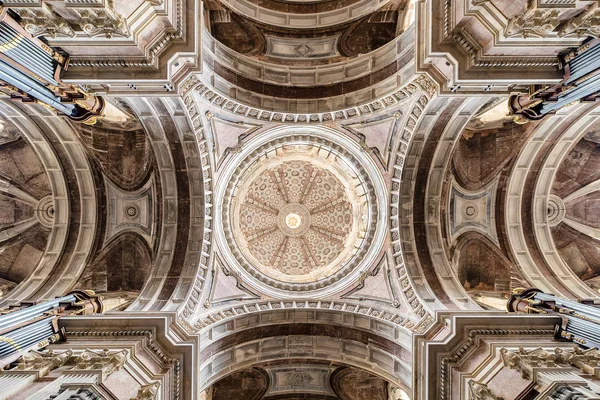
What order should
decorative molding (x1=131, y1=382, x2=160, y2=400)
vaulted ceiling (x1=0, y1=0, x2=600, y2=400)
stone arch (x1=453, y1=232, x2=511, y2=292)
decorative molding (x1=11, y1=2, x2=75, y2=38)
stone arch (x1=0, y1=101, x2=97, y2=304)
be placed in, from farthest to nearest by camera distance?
1. stone arch (x1=453, y1=232, x2=511, y2=292)
2. stone arch (x1=0, y1=101, x2=97, y2=304)
3. vaulted ceiling (x1=0, y1=0, x2=600, y2=400)
4. decorative molding (x1=131, y1=382, x2=160, y2=400)
5. decorative molding (x1=11, y1=2, x2=75, y2=38)

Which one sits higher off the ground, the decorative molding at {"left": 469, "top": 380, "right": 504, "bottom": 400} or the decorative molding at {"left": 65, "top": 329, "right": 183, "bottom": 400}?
the decorative molding at {"left": 65, "top": 329, "right": 183, "bottom": 400}

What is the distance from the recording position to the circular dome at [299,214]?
16.0 meters

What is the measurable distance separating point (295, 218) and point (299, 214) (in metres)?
0.34

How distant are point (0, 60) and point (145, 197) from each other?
9.09 m

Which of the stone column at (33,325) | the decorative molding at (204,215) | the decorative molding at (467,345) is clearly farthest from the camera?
the decorative molding at (204,215)

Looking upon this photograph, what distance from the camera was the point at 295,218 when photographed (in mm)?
20266

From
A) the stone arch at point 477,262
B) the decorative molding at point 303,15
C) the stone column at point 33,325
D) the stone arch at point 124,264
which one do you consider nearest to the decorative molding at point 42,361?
the stone column at point 33,325

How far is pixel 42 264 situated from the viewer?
53.2 ft

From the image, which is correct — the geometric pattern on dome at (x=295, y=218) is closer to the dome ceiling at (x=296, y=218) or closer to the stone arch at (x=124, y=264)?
the dome ceiling at (x=296, y=218)

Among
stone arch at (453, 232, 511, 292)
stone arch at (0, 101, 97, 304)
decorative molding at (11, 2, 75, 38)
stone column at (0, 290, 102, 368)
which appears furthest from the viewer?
stone arch at (453, 232, 511, 292)

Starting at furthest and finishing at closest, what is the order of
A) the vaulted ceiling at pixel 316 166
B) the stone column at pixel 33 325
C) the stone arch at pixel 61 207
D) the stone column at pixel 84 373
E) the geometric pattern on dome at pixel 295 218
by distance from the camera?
the geometric pattern on dome at pixel 295 218
the stone arch at pixel 61 207
the vaulted ceiling at pixel 316 166
the stone column at pixel 33 325
the stone column at pixel 84 373

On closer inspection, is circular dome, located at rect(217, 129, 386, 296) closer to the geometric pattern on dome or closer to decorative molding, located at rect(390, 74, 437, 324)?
the geometric pattern on dome

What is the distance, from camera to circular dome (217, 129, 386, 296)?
52.5ft

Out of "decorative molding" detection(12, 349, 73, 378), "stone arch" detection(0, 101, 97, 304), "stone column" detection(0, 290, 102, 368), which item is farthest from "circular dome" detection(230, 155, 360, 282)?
"decorative molding" detection(12, 349, 73, 378)
